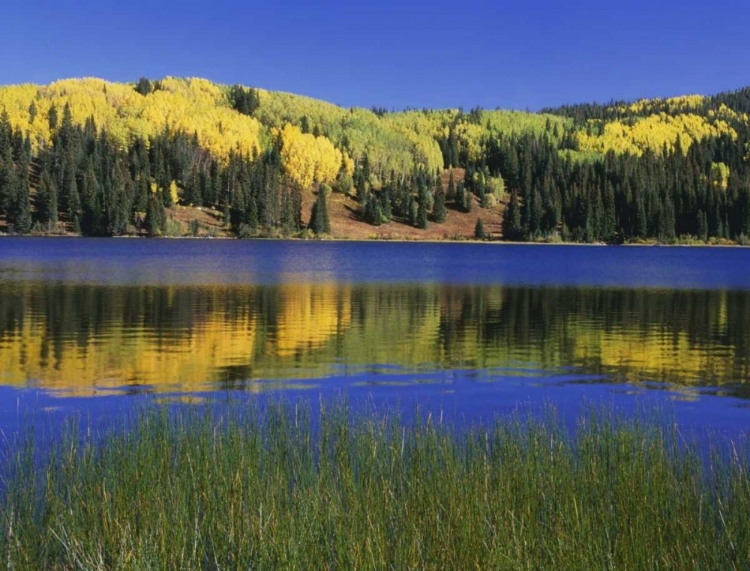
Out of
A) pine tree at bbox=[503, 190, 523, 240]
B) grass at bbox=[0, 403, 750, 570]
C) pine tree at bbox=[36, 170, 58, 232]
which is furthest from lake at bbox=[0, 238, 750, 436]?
pine tree at bbox=[503, 190, 523, 240]

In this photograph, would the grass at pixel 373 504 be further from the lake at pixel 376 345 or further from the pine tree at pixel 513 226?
the pine tree at pixel 513 226

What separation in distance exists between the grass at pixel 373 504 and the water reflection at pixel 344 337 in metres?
9.09

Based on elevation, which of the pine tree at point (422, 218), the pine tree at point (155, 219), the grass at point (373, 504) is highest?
the pine tree at point (422, 218)

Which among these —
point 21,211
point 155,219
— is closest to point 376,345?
point 155,219

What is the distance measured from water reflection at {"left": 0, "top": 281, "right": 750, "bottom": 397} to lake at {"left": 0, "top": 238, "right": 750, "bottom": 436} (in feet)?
0.28

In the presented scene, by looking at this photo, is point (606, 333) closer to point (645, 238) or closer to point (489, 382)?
point (489, 382)

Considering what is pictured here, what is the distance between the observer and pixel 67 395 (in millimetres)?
18391

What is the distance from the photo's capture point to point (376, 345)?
27.7 meters

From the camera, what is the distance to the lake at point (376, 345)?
18.8m

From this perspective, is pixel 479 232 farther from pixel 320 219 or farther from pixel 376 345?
pixel 376 345

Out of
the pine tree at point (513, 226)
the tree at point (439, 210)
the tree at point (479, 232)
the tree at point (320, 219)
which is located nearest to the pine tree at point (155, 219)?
the tree at point (320, 219)

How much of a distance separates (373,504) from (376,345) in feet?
61.6

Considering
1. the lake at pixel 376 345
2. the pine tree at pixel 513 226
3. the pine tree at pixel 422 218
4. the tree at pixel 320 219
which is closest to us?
the lake at pixel 376 345

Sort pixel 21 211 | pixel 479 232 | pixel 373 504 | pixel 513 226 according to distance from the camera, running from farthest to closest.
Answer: pixel 513 226, pixel 479 232, pixel 21 211, pixel 373 504
